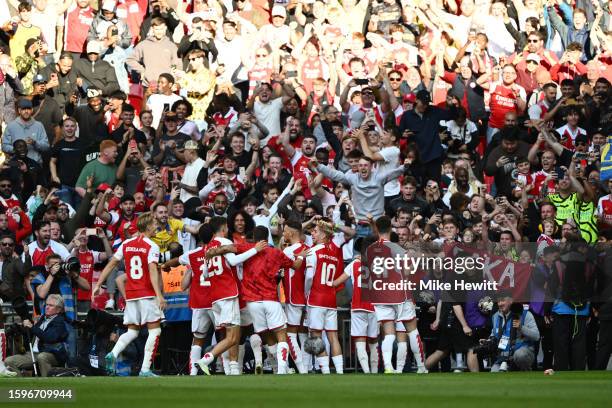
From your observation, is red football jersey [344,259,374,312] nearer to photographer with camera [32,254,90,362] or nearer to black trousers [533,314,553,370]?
black trousers [533,314,553,370]

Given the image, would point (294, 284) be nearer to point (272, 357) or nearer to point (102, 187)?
point (272, 357)

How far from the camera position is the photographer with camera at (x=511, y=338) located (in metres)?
20.8

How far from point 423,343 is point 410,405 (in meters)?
8.29

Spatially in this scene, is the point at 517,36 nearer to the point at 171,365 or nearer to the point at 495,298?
the point at 495,298

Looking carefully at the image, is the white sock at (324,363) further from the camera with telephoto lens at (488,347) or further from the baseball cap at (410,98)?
the baseball cap at (410,98)

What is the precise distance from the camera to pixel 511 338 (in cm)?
2084

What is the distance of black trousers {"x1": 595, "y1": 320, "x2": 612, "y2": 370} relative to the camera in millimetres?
20438

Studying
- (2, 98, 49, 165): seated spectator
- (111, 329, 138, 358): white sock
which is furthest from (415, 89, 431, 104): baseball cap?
(111, 329, 138, 358): white sock

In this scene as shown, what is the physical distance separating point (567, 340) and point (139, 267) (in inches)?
230

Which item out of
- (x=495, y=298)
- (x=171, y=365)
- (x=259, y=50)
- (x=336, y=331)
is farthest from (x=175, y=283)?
(x=259, y=50)

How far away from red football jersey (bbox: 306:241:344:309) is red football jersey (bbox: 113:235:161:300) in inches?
89.3

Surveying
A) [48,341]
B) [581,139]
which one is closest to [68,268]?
[48,341]

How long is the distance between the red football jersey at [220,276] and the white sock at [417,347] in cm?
260

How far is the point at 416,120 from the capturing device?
2564 centimetres
